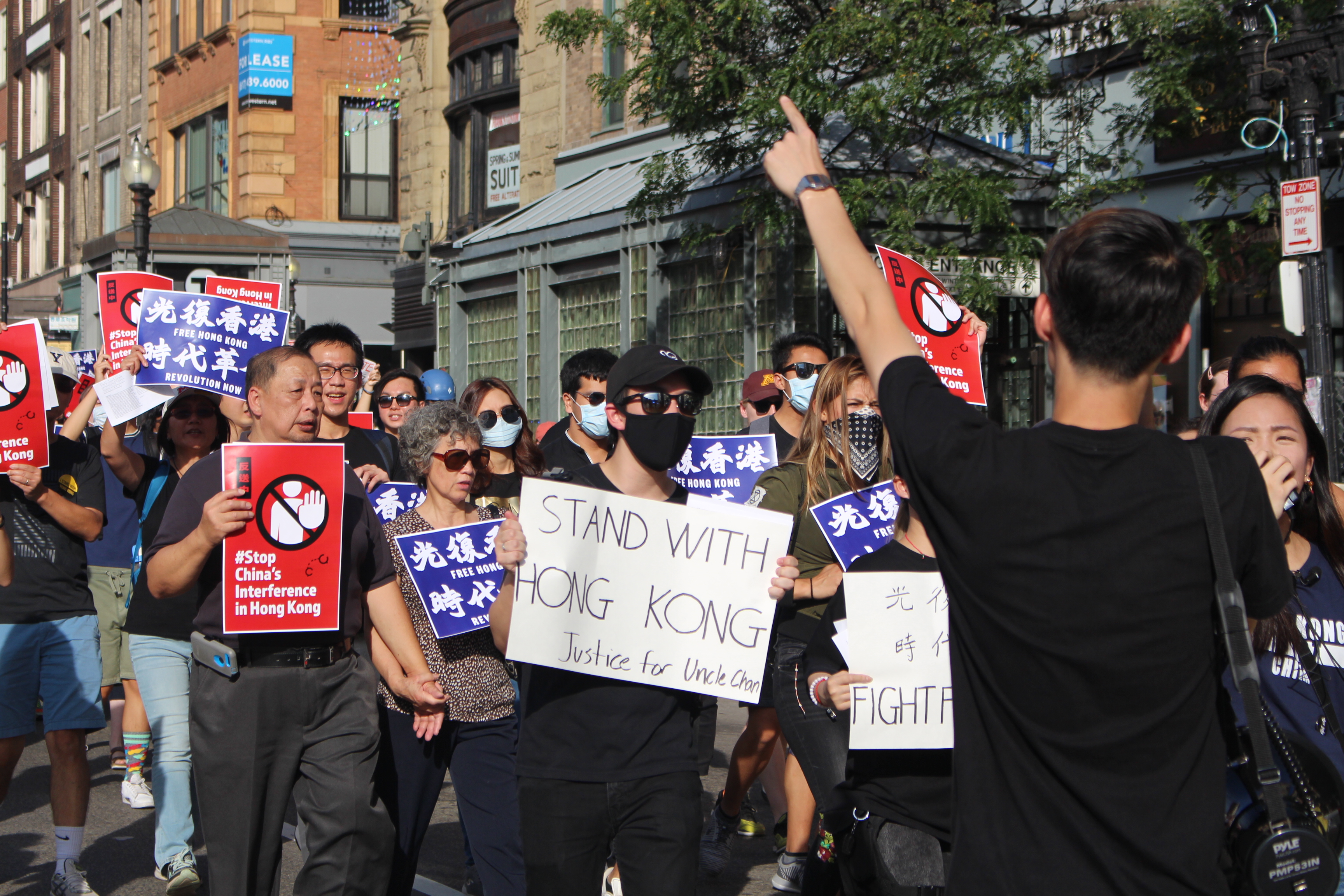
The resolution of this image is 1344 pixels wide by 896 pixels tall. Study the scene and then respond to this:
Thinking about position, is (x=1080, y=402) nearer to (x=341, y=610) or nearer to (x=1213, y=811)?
(x=1213, y=811)

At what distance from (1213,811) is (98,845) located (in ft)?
20.5

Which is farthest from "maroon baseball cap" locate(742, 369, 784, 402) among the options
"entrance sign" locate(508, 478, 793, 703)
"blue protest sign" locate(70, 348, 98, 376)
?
"blue protest sign" locate(70, 348, 98, 376)

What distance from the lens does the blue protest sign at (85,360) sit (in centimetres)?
1138

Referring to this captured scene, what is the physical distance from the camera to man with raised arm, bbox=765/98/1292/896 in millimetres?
2207

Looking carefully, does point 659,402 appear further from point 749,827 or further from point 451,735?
point 749,827

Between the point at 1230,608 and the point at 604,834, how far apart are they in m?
2.14

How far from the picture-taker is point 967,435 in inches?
88.0

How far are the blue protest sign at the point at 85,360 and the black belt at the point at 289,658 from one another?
295 inches

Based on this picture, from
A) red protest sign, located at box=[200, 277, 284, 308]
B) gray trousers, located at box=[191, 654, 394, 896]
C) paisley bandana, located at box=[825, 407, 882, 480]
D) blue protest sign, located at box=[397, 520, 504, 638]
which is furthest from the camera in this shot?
red protest sign, located at box=[200, 277, 284, 308]

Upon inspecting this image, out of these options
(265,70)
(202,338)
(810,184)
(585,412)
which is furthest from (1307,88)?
(265,70)

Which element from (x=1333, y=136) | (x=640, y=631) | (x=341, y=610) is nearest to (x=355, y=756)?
(x=341, y=610)

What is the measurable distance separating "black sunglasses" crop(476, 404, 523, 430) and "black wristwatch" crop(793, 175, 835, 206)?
459cm

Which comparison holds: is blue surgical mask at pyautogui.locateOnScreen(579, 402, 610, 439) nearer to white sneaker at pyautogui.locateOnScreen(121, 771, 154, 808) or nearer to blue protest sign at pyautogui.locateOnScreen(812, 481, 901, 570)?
blue protest sign at pyautogui.locateOnScreen(812, 481, 901, 570)

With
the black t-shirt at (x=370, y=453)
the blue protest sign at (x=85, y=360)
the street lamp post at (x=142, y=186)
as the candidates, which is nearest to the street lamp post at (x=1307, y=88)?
the black t-shirt at (x=370, y=453)
